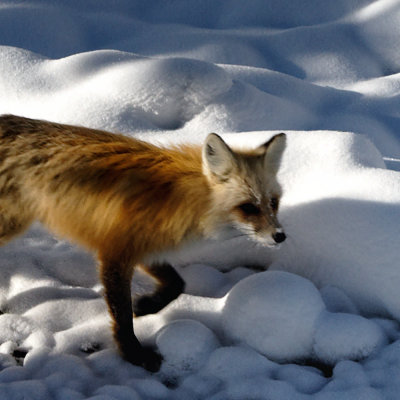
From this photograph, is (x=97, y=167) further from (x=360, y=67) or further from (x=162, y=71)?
(x=360, y=67)

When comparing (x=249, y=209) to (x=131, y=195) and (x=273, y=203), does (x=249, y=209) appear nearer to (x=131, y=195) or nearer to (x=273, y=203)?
(x=273, y=203)

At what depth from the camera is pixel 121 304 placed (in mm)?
2061

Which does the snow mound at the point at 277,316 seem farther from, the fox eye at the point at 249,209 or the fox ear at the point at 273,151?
the fox ear at the point at 273,151

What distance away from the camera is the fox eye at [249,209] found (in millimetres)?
2012

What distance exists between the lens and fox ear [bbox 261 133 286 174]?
2.12 m

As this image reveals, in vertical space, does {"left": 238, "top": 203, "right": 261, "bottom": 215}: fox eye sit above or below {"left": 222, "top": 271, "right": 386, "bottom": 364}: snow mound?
above

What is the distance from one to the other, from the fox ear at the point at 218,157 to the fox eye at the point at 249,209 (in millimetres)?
142

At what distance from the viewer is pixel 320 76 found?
16.0 ft

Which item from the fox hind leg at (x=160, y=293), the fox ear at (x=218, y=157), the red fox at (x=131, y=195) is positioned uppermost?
the fox ear at (x=218, y=157)

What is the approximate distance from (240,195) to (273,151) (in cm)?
28

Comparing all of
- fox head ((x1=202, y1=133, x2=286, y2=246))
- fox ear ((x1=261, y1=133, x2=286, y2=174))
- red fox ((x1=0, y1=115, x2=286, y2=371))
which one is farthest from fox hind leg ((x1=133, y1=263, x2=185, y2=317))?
fox ear ((x1=261, y1=133, x2=286, y2=174))

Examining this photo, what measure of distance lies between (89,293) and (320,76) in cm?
350

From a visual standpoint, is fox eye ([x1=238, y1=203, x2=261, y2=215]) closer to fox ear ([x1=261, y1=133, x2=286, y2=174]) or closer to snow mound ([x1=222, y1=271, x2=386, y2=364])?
fox ear ([x1=261, y1=133, x2=286, y2=174])

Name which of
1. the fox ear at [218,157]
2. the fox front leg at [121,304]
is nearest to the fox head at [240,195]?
the fox ear at [218,157]
